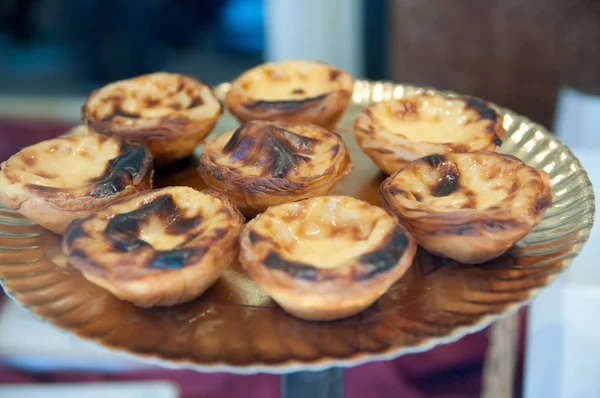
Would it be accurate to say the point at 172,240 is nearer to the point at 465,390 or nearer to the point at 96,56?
the point at 465,390

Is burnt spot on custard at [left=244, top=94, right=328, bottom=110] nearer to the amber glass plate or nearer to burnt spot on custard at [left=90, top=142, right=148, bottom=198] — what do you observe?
burnt spot on custard at [left=90, top=142, right=148, bottom=198]

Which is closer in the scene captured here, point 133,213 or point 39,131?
point 133,213

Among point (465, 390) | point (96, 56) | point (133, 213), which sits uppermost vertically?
point (133, 213)

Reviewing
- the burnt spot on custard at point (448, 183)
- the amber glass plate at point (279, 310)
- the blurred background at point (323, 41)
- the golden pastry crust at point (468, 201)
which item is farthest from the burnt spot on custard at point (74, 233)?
the blurred background at point (323, 41)

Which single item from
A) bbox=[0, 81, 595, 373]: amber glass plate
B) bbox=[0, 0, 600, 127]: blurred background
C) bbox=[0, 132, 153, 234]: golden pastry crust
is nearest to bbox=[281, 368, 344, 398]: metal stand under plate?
bbox=[0, 81, 595, 373]: amber glass plate

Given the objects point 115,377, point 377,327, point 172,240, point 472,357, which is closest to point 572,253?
point 377,327

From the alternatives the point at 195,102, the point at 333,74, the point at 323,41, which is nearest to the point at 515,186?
the point at 333,74

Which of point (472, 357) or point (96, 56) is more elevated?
point (96, 56)
